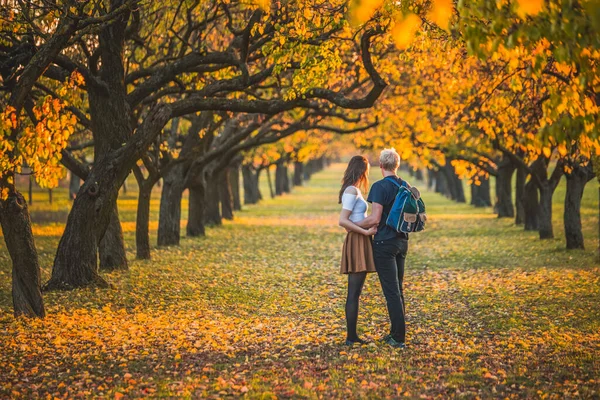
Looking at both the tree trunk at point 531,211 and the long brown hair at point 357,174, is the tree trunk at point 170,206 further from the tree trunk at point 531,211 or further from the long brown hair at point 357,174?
the long brown hair at point 357,174

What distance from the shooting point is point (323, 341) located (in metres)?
10.2

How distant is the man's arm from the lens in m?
9.45

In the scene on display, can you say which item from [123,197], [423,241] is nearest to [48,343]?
[423,241]

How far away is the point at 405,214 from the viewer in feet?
30.8

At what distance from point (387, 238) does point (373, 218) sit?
308 mm

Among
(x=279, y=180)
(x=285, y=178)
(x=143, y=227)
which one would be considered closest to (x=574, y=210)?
(x=143, y=227)

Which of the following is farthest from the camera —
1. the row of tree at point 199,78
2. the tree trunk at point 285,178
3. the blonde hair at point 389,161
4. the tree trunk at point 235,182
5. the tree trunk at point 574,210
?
the tree trunk at point 285,178

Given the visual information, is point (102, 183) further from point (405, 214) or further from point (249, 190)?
point (249, 190)

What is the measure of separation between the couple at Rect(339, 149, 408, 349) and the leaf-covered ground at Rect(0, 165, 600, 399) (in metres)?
0.85

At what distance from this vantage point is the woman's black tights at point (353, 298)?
31.6 feet

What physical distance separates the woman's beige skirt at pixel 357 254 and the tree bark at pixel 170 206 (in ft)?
51.4

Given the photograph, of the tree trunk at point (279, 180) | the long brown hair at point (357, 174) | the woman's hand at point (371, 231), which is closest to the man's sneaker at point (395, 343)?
the woman's hand at point (371, 231)

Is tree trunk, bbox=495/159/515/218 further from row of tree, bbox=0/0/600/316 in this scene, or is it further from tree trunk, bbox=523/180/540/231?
row of tree, bbox=0/0/600/316

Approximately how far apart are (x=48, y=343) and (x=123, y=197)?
4618cm
